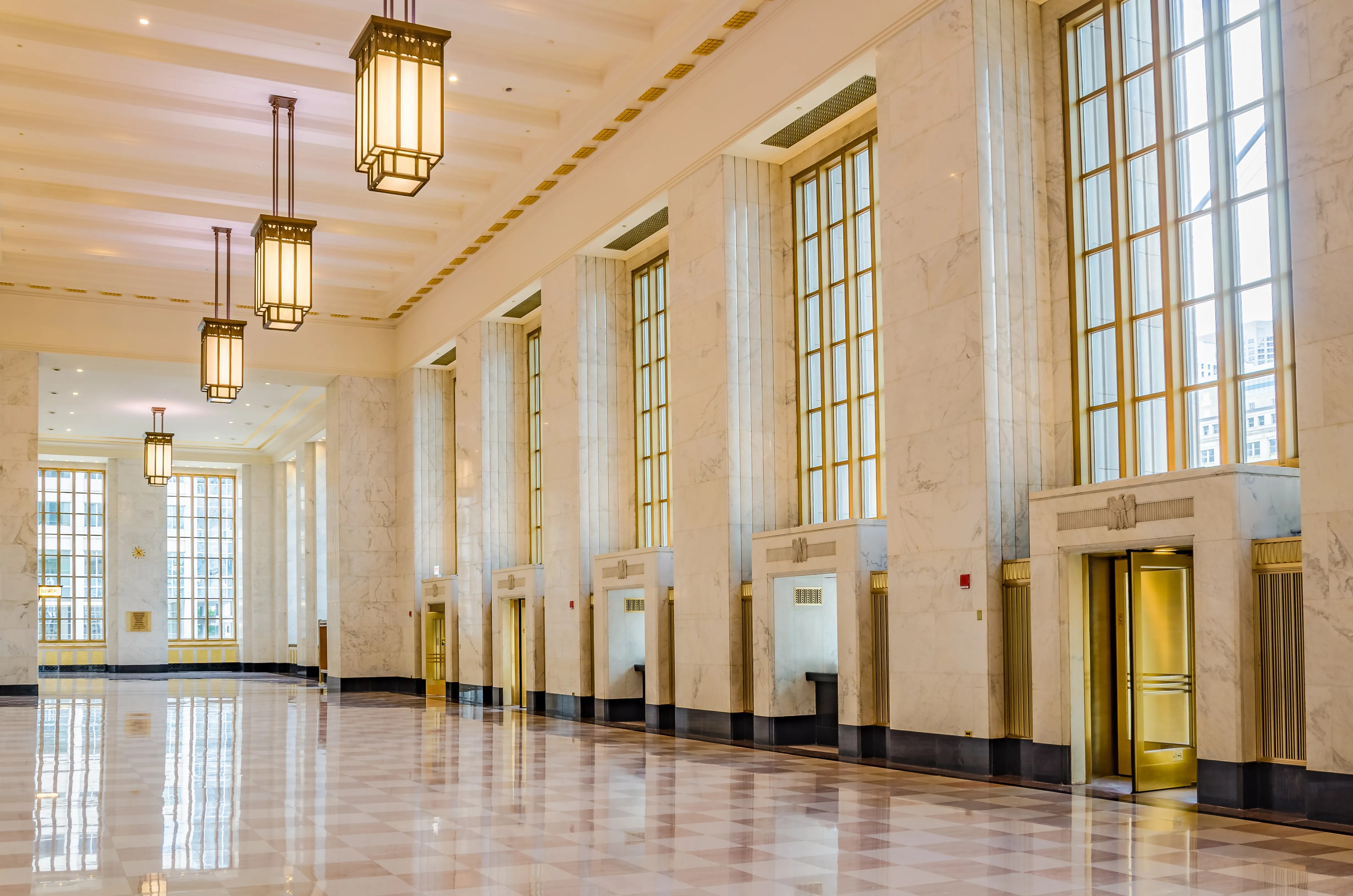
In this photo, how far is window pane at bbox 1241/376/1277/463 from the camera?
946 cm

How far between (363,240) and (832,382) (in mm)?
12093

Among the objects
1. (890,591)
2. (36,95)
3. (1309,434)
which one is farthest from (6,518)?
(1309,434)

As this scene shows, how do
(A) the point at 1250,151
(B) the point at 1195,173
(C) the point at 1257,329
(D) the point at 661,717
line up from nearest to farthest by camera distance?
(C) the point at 1257,329
(A) the point at 1250,151
(B) the point at 1195,173
(D) the point at 661,717

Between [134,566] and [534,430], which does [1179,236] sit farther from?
[134,566]

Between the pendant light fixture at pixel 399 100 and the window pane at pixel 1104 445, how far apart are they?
20.3 feet

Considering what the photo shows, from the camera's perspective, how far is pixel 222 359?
58.1 ft

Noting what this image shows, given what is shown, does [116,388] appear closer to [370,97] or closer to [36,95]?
[36,95]

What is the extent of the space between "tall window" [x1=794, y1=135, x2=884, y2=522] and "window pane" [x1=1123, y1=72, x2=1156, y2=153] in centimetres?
371

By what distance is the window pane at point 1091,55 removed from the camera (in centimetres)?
1136

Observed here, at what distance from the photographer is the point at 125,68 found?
644 inches

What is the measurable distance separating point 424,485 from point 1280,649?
69.5 feet

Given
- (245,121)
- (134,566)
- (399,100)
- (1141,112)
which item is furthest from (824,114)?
(134,566)

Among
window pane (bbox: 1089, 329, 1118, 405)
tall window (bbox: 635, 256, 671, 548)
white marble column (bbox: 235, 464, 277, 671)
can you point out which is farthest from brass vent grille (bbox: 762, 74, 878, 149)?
white marble column (bbox: 235, 464, 277, 671)

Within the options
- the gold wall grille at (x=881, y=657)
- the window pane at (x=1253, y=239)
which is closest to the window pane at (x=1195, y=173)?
the window pane at (x=1253, y=239)
